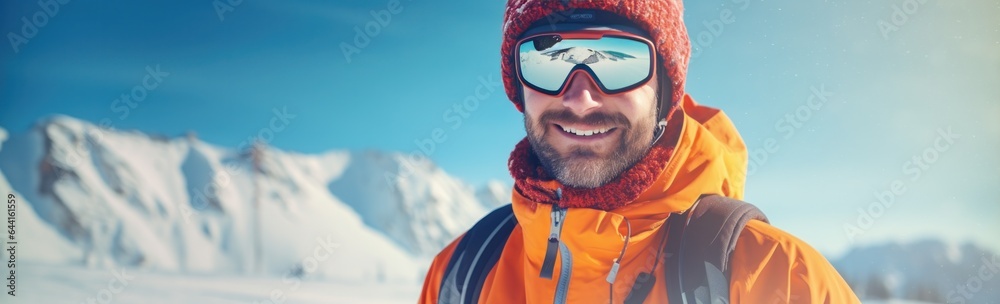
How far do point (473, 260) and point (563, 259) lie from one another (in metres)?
0.34

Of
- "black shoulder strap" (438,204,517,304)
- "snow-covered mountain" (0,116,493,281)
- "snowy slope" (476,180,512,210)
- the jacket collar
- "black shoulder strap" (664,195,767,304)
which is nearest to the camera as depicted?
"black shoulder strap" (664,195,767,304)

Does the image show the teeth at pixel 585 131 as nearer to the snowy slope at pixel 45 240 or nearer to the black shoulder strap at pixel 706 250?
the black shoulder strap at pixel 706 250

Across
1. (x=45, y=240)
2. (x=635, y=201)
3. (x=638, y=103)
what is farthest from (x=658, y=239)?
(x=45, y=240)

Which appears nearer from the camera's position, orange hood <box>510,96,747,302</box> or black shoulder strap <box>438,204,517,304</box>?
orange hood <box>510,96,747,302</box>

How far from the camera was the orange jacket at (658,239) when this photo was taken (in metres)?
1.02

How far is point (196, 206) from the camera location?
6388 centimetres

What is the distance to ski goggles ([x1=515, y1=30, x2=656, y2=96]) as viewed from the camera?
1.28 meters

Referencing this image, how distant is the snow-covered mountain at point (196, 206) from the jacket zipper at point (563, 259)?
41.2 meters

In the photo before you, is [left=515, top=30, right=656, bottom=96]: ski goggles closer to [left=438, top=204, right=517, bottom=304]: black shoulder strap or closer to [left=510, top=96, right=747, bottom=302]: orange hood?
[left=510, top=96, right=747, bottom=302]: orange hood

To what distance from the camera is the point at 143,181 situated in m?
56.2

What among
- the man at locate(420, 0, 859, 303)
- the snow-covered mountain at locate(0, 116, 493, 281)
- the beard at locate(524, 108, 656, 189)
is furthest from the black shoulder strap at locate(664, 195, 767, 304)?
the snow-covered mountain at locate(0, 116, 493, 281)

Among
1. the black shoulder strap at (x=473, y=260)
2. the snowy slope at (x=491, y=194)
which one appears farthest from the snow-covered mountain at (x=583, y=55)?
the snowy slope at (x=491, y=194)

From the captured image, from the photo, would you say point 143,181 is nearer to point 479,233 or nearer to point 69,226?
point 69,226

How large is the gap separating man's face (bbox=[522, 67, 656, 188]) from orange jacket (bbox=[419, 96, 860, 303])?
0.25 feet
